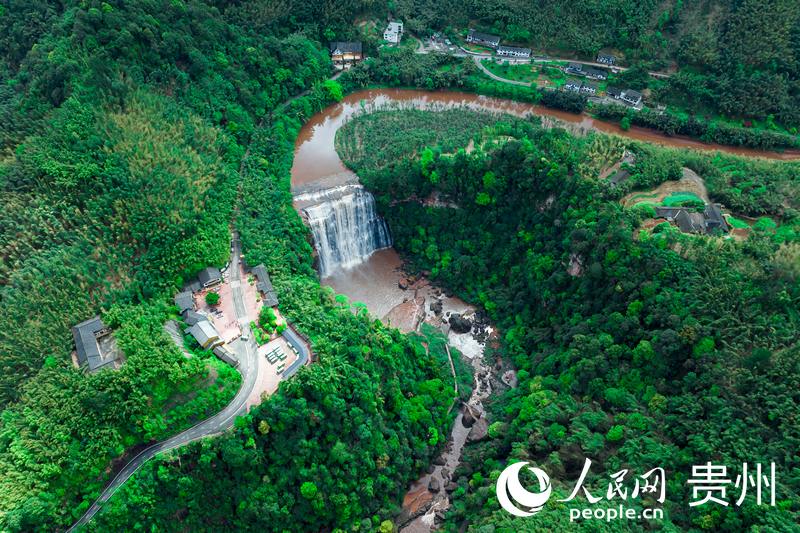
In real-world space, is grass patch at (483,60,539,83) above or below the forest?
above

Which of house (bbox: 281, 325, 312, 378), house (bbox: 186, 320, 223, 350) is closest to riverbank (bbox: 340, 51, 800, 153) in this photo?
house (bbox: 281, 325, 312, 378)

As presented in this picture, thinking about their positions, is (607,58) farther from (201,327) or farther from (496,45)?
(201,327)

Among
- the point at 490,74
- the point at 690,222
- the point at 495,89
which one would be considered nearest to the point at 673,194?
the point at 690,222

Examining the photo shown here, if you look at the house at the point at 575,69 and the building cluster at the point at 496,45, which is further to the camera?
the building cluster at the point at 496,45

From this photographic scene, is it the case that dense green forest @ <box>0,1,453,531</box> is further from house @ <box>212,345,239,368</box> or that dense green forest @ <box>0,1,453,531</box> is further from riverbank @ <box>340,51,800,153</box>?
riverbank @ <box>340,51,800,153</box>

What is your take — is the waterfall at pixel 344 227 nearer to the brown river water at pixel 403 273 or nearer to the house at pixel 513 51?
the brown river water at pixel 403 273

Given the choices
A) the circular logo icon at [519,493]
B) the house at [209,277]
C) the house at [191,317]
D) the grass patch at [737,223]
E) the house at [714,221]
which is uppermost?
the house at [714,221]

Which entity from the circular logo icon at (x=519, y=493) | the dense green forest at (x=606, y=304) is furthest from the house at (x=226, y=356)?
the circular logo icon at (x=519, y=493)

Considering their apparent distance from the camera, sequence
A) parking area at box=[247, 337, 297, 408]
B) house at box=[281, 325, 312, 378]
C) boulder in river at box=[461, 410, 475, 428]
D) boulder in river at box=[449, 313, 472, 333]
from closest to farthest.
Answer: parking area at box=[247, 337, 297, 408] < house at box=[281, 325, 312, 378] < boulder in river at box=[461, 410, 475, 428] < boulder in river at box=[449, 313, 472, 333]
